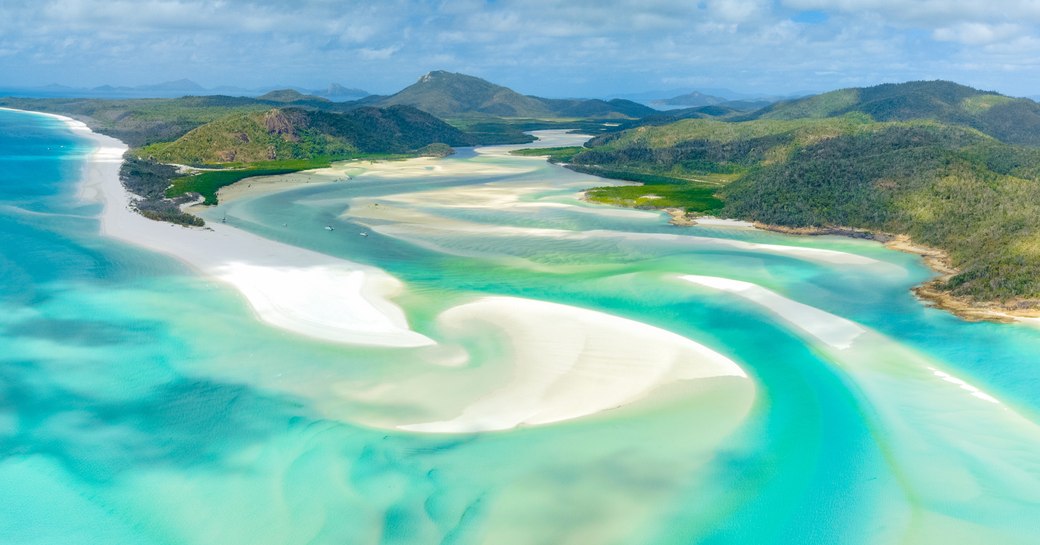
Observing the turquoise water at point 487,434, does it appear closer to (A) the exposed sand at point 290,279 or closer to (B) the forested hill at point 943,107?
(A) the exposed sand at point 290,279

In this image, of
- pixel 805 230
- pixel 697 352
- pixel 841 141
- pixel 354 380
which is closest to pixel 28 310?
pixel 354 380

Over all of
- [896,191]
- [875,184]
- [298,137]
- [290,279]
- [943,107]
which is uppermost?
[943,107]

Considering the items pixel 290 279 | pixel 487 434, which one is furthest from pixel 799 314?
pixel 290 279

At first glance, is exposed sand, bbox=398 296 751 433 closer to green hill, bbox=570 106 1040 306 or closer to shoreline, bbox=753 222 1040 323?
shoreline, bbox=753 222 1040 323

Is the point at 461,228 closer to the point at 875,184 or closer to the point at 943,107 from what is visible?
the point at 875,184

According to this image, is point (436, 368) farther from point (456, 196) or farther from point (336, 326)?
point (456, 196)

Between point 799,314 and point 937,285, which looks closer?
point 799,314
